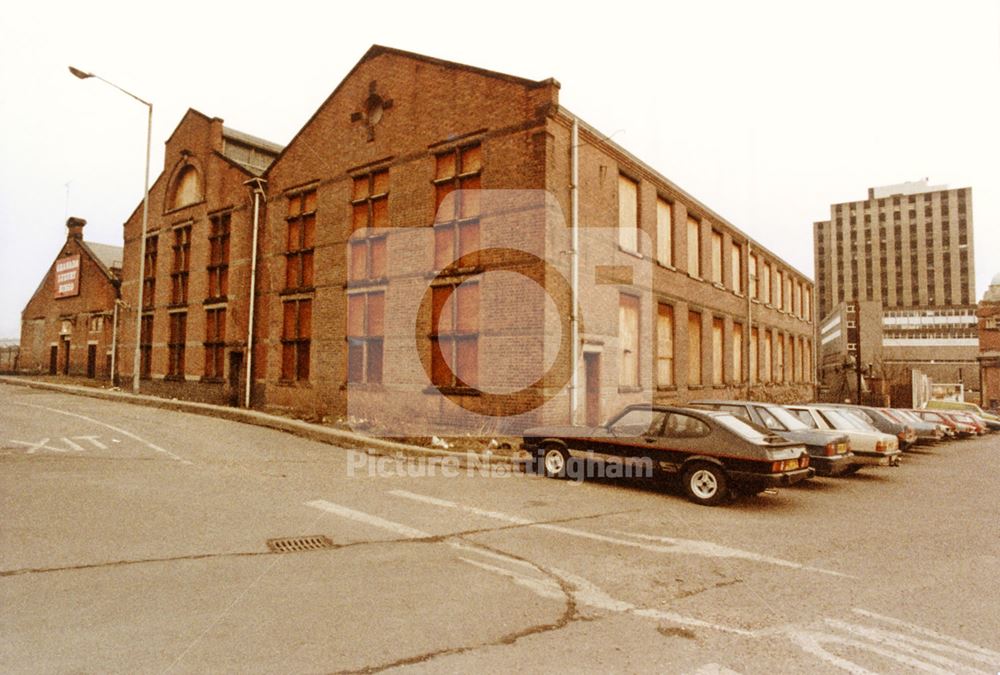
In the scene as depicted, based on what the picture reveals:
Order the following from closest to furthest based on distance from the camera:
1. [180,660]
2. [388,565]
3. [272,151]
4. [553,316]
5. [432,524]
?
[180,660] < [388,565] < [432,524] < [553,316] < [272,151]

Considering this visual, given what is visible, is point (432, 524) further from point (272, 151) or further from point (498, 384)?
point (272, 151)

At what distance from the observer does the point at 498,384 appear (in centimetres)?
1377

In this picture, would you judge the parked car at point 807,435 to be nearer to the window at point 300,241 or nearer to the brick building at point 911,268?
the window at point 300,241

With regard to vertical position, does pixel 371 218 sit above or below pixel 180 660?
above

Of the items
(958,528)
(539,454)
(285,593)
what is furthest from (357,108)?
(958,528)

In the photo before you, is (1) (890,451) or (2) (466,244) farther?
(2) (466,244)

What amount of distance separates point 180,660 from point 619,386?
13827 millimetres

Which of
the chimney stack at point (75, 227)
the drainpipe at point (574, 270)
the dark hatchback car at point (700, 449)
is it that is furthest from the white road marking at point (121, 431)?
the chimney stack at point (75, 227)

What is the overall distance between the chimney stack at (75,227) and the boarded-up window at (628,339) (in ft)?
112

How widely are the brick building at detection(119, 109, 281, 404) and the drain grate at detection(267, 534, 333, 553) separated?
1673cm

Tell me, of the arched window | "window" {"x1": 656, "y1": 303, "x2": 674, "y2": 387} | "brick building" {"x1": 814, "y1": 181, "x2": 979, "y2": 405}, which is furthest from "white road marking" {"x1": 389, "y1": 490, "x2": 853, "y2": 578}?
"brick building" {"x1": 814, "y1": 181, "x2": 979, "y2": 405}

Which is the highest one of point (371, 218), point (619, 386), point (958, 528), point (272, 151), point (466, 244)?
point (272, 151)

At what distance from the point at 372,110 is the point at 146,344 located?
16.6 m

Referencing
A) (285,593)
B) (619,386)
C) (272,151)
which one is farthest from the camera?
(272,151)
